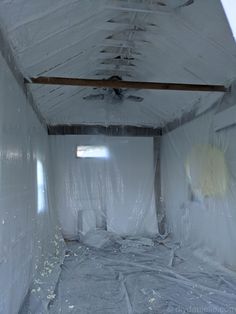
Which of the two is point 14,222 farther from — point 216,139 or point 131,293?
point 216,139

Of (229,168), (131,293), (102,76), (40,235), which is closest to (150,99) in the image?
(102,76)

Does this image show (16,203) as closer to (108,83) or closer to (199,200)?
(108,83)

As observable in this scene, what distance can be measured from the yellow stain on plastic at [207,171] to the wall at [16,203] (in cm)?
224

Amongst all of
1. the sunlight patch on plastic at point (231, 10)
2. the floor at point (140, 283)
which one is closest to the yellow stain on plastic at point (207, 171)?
the floor at point (140, 283)

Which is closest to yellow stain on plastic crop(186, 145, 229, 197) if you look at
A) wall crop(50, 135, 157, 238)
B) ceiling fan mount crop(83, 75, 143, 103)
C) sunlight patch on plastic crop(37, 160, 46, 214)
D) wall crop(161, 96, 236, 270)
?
wall crop(161, 96, 236, 270)

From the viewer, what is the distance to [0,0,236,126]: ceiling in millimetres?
2457

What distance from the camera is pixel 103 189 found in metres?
6.14

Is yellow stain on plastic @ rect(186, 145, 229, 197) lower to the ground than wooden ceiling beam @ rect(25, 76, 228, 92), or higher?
lower

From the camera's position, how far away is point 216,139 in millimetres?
4254

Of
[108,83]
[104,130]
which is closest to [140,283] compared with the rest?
[108,83]

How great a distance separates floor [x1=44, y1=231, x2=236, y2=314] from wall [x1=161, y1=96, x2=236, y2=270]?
0.27 m

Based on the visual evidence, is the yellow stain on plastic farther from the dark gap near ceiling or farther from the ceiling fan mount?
the dark gap near ceiling

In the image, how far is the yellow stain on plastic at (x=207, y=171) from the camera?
159 inches

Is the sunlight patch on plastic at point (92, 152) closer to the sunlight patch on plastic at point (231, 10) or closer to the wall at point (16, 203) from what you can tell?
the wall at point (16, 203)
